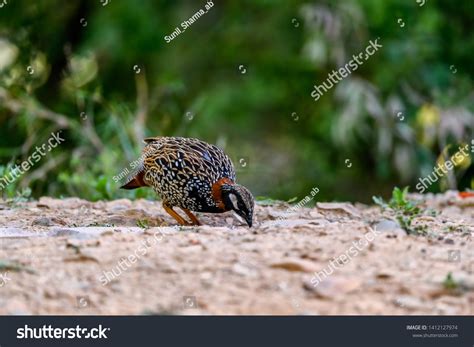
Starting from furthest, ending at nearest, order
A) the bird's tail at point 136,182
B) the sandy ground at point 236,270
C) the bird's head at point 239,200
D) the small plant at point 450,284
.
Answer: the bird's tail at point 136,182 < the bird's head at point 239,200 < the small plant at point 450,284 < the sandy ground at point 236,270

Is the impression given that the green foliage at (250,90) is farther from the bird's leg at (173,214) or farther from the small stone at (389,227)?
the small stone at (389,227)

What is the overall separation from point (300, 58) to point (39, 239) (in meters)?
10.5

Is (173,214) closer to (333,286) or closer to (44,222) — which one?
(44,222)

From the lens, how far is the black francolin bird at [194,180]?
6773 millimetres

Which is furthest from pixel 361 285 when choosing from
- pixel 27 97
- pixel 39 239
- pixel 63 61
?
pixel 63 61

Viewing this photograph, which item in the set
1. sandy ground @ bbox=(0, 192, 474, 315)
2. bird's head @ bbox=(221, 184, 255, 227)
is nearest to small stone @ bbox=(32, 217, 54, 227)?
sandy ground @ bbox=(0, 192, 474, 315)

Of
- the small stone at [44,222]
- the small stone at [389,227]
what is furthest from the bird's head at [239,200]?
the small stone at [44,222]

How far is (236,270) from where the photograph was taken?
5.03 meters

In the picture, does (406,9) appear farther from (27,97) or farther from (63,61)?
(27,97)

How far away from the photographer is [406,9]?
15.3 metres

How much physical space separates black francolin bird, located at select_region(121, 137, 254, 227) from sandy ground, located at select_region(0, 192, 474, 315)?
40 cm

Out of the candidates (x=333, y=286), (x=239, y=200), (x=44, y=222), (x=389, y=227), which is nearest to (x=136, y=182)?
(x=44, y=222)

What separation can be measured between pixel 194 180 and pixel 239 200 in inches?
17.7

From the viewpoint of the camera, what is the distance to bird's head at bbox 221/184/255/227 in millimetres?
6648
